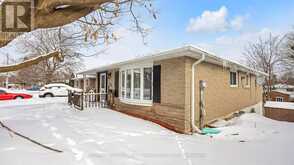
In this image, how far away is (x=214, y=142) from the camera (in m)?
6.21

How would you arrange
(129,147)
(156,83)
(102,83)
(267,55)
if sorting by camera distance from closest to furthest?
1. (129,147)
2. (156,83)
3. (102,83)
4. (267,55)

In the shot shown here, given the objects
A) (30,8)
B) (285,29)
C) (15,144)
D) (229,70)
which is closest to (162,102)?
(229,70)

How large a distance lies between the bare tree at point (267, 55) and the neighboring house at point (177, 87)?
19.6m

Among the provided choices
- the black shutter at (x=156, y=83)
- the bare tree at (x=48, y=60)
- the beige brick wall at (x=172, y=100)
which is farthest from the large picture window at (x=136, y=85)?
the bare tree at (x=48, y=60)

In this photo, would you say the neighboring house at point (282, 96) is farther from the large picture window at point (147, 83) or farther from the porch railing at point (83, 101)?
the large picture window at point (147, 83)

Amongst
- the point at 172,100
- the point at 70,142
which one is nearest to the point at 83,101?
the point at 172,100

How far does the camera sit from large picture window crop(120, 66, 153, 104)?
9516 millimetres

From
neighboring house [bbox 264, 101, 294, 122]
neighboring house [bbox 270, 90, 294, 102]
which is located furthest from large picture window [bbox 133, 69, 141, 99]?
neighboring house [bbox 270, 90, 294, 102]

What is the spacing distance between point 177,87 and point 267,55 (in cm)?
2715

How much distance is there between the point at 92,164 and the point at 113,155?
623mm

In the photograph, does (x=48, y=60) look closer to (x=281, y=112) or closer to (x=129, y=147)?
(x=129, y=147)

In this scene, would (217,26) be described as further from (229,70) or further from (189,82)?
(189,82)

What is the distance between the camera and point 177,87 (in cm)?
811

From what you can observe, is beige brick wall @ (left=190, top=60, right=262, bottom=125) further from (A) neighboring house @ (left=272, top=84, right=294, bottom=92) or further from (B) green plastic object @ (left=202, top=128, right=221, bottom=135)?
(A) neighboring house @ (left=272, top=84, right=294, bottom=92)
